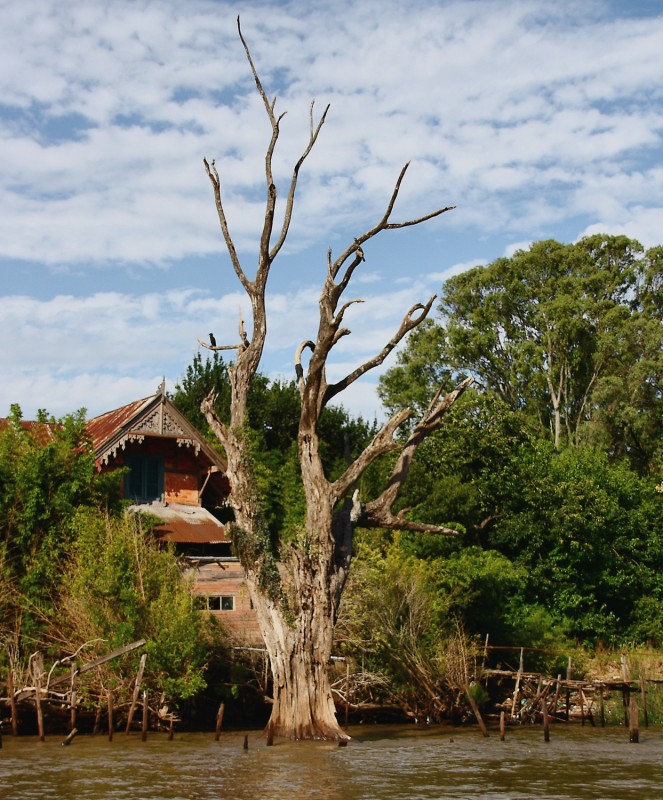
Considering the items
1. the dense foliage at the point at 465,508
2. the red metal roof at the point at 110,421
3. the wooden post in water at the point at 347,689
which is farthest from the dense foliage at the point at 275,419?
the wooden post in water at the point at 347,689

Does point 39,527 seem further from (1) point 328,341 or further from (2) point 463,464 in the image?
(2) point 463,464

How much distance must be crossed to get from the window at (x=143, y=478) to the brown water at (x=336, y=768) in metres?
9.10

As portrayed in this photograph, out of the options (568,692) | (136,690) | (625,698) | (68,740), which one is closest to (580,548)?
(625,698)

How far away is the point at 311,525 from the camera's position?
87.7 ft

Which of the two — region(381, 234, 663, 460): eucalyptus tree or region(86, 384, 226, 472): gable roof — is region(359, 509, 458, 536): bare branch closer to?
region(86, 384, 226, 472): gable roof

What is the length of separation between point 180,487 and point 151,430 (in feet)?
7.94

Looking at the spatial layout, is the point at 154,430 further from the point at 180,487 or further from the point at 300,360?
the point at 300,360

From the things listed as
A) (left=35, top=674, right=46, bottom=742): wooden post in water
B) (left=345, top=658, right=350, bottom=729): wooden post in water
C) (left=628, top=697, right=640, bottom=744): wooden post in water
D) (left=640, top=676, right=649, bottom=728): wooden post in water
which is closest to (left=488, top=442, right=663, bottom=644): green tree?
(left=640, top=676, right=649, bottom=728): wooden post in water

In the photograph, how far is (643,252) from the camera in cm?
5297

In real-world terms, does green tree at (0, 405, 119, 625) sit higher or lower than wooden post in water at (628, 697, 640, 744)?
higher

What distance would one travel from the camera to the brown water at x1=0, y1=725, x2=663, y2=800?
19016mm

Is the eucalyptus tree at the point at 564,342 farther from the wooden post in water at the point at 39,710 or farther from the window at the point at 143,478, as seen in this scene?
the wooden post in water at the point at 39,710

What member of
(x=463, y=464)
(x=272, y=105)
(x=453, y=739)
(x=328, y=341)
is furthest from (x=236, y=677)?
(x=272, y=105)

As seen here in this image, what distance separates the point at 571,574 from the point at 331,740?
52.2 ft
